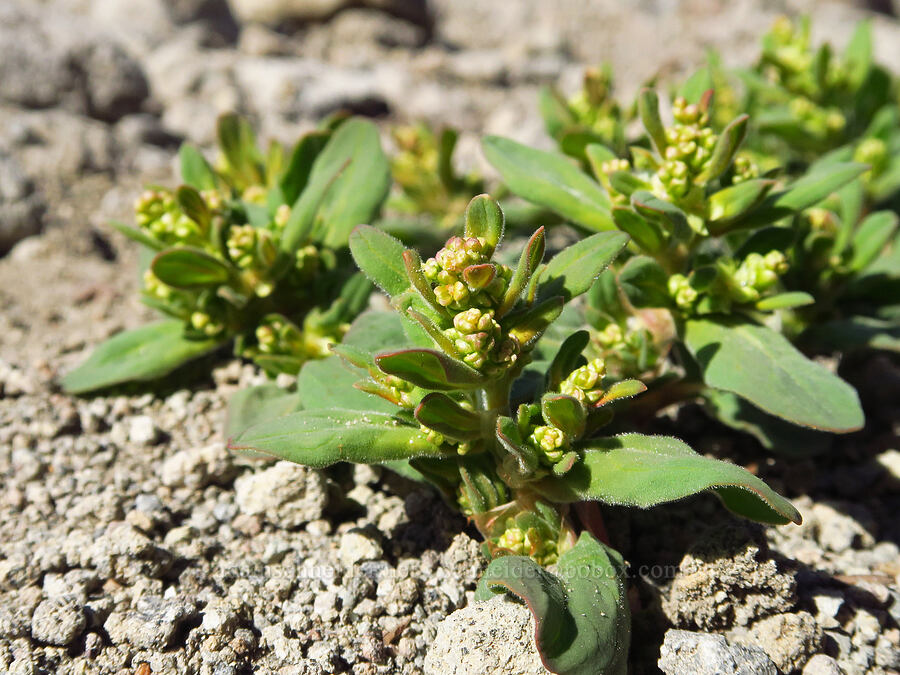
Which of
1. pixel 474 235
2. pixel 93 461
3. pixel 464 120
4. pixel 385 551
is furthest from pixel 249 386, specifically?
pixel 464 120

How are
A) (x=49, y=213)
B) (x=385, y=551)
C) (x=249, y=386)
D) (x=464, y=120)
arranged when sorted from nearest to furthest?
(x=385, y=551) → (x=249, y=386) → (x=49, y=213) → (x=464, y=120)

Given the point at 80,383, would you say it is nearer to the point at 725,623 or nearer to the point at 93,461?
the point at 93,461

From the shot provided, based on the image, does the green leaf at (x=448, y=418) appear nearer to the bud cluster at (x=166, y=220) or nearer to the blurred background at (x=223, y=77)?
the bud cluster at (x=166, y=220)

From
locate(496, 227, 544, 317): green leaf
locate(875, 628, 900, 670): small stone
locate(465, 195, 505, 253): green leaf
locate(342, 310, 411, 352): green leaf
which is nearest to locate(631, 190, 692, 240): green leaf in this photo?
locate(496, 227, 544, 317): green leaf

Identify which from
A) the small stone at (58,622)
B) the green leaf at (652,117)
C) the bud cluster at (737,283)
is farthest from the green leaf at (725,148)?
the small stone at (58,622)

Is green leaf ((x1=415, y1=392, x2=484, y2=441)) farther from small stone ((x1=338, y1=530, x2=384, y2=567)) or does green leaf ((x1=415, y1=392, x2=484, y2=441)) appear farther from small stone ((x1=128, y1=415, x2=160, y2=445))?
small stone ((x1=128, y1=415, x2=160, y2=445))

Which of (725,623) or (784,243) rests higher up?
(784,243)

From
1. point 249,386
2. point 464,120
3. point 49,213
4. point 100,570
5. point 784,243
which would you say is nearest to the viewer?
point 100,570
